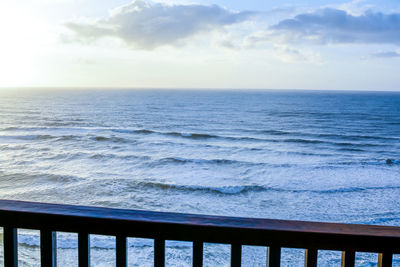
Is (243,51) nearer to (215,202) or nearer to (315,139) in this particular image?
(315,139)

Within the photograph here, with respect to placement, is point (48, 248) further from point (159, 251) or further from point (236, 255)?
point (236, 255)

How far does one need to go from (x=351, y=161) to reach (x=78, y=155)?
12.5 metres

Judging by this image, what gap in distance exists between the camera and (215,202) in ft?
30.0

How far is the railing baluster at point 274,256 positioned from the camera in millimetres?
1064

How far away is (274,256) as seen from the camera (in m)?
1.07

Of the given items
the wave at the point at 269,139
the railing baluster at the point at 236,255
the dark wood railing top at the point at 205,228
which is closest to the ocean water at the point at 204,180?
the wave at the point at 269,139

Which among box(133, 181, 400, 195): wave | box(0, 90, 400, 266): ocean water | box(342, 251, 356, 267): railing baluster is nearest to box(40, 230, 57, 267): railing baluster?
box(342, 251, 356, 267): railing baluster

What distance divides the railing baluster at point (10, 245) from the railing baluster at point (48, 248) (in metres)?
0.12

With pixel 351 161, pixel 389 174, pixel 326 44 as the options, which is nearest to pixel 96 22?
pixel 351 161

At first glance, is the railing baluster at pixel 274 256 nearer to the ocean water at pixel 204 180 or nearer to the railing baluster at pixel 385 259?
the railing baluster at pixel 385 259

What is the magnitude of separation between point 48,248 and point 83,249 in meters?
0.13

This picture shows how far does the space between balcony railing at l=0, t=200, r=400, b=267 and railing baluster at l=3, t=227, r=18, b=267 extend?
0.02 m

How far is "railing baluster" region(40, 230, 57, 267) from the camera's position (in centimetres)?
116

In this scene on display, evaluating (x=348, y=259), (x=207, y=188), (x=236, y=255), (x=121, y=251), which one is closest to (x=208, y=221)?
(x=236, y=255)
